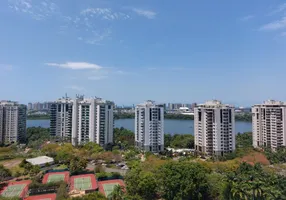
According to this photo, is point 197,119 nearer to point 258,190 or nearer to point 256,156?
point 256,156

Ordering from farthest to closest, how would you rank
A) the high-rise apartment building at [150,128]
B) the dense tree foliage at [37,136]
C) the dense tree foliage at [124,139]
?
the dense tree foliage at [37,136] → the dense tree foliage at [124,139] → the high-rise apartment building at [150,128]

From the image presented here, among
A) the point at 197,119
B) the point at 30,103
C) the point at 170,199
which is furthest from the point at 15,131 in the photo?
the point at 30,103

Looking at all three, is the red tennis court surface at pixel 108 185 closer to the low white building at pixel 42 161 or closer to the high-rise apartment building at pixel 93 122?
the low white building at pixel 42 161

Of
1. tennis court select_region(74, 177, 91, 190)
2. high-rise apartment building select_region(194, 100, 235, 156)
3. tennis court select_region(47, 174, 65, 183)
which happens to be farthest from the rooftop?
tennis court select_region(47, 174, 65, 183)

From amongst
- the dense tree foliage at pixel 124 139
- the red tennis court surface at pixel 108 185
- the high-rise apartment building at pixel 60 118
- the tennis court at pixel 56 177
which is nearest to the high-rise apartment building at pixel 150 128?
the dense tree foliage at pixel 124 139

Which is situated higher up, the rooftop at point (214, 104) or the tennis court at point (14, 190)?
the rooftop at point (214, 104)
